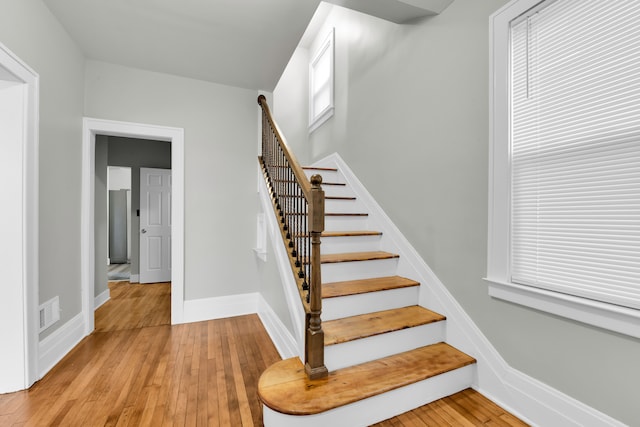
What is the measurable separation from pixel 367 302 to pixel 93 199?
2.86m

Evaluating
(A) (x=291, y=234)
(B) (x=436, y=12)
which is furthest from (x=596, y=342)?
(B) (x=436, y=12)

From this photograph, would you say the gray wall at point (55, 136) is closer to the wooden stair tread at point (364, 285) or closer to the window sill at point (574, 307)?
the wooden stair tread at point (364, 285)

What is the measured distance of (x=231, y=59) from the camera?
2918 mm

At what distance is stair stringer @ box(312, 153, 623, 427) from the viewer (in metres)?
1.43

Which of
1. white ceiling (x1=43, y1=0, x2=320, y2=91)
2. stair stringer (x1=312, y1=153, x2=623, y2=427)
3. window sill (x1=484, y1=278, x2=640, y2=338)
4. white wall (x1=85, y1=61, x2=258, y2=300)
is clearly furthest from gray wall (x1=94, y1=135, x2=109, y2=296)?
window sill (x1=484, y1=278, x2=640, y2=338)

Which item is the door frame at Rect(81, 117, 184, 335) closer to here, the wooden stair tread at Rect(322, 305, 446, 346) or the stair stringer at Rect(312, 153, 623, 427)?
the wooden stair tread at Rect(322, 305, 446, 346)

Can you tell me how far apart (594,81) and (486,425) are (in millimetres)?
1812

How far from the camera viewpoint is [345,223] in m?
2.93

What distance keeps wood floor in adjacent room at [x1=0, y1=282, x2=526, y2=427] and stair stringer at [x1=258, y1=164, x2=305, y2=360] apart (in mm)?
140

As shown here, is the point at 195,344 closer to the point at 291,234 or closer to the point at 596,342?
the point at 291,234

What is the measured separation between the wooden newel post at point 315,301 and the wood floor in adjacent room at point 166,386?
0.43 m

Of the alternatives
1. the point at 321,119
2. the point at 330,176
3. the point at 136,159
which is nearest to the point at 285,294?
the point at 330,176

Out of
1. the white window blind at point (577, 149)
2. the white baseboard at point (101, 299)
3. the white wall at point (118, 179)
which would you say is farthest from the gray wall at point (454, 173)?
the white wall at point (118, 179)

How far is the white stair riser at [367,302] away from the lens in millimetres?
2002
